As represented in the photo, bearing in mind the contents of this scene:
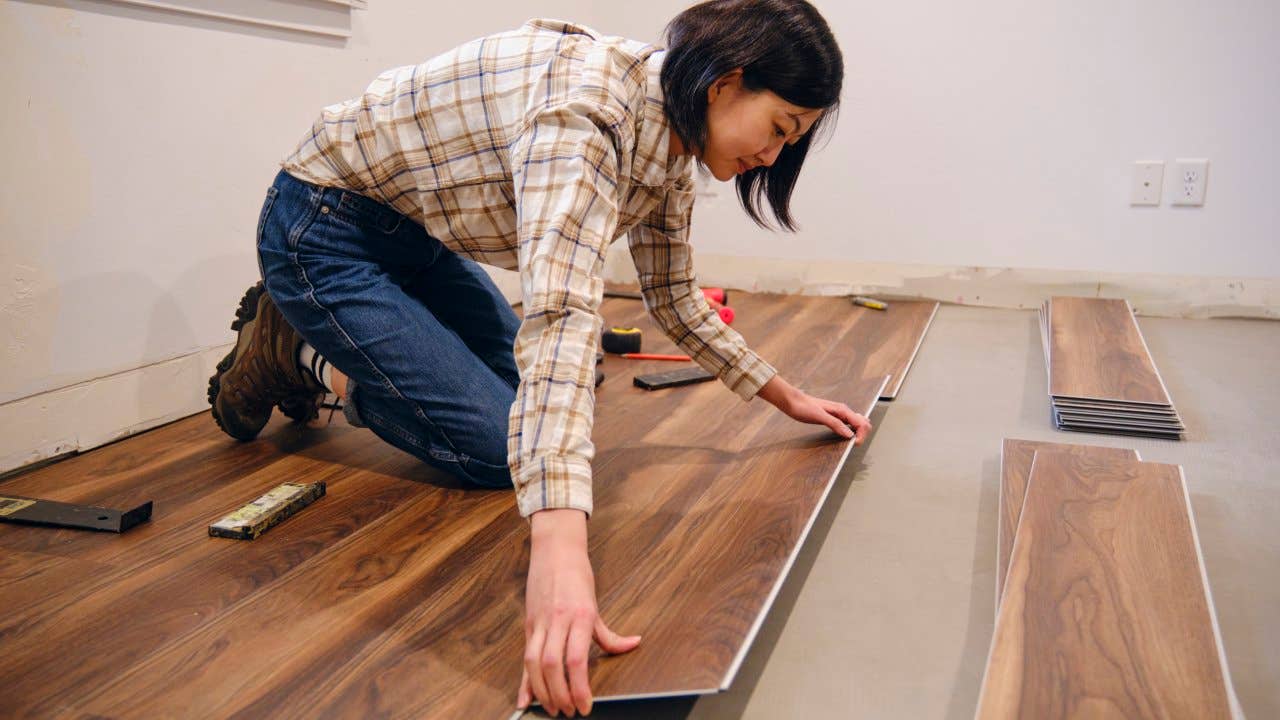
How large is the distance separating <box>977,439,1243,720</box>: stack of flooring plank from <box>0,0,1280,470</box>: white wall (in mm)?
1848

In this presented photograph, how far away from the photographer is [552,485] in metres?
1.01

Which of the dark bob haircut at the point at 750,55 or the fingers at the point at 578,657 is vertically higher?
the dark bob haircut at the point at 750,55

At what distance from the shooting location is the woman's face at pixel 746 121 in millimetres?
1241

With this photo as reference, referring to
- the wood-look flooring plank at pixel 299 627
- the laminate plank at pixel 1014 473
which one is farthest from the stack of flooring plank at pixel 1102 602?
the wood-look flooring plank at pixel 299 627

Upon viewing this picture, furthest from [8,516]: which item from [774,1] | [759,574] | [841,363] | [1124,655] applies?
[841,363]

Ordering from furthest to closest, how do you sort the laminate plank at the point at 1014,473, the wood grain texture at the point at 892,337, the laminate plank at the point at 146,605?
1. the wood grain texture at the point at 892,337
2. the laminate plank at the point at 1014,473
3. the laminate plank at the point at 146,605

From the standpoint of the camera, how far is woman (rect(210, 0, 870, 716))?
1.05 m

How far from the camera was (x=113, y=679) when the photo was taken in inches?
45.2

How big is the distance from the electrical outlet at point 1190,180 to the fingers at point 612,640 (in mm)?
2882

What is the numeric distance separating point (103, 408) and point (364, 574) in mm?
1012

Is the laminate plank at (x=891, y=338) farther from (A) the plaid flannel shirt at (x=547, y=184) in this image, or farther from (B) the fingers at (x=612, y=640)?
(B) the fingers at (x=612, y=640)

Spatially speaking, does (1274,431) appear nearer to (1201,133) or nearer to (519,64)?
(1201,133)

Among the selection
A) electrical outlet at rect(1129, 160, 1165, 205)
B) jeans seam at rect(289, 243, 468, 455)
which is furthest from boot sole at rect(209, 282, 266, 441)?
electrical outlet at rect(1129, 160, 1165, 205)

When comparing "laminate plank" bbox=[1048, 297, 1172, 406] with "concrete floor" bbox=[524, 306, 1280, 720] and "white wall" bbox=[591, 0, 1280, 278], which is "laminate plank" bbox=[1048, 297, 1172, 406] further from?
"white wall" bbox=[591, 0, 1280, 278]
